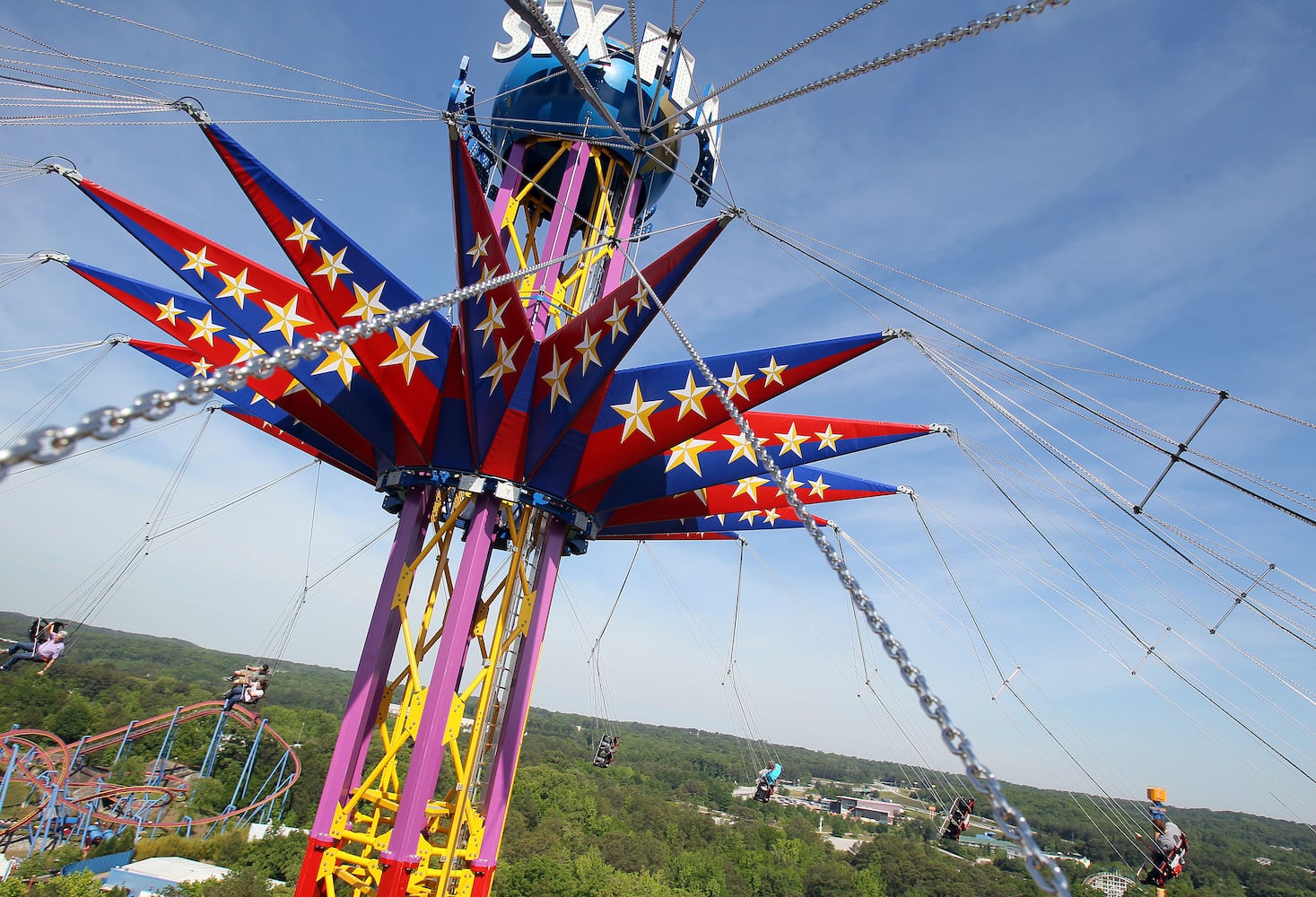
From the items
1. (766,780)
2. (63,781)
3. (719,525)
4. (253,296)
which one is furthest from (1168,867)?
(63,781)

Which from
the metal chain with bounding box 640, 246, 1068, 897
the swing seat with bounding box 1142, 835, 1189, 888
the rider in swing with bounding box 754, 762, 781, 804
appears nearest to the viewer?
the metal chain with bounding box 640, 246, 1068, 897

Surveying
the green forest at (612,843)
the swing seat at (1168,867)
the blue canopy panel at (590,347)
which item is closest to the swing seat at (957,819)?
the swing seat at (1168,867)

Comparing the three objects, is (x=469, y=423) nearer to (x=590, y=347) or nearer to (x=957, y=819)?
(x=590, y=347)

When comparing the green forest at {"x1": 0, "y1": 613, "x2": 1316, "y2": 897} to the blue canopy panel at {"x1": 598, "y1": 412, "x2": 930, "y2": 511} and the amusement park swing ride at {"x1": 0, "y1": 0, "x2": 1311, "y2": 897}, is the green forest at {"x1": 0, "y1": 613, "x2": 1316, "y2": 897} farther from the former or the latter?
the blue canopy panel at {"x1": 598, "y1": 412, "x2": 930, "y2": 511}

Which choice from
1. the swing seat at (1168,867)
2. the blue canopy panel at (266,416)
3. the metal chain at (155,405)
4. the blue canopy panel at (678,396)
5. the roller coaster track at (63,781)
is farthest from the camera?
the roller coaster track at (63,781)

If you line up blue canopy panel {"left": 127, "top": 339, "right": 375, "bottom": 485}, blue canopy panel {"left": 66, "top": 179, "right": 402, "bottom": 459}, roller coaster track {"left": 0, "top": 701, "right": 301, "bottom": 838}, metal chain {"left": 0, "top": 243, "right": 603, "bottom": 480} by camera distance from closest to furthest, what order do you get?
metal chain {"left": 0, "top": 243, "right": 603, "bottom": 480}, blue canopy panel {"left": 66, "top": 179, "right": 402, "bottom": 459}, blue canopy panel {"left": 127, "top": 339, "right": 375, "bottom": 485}, roller coaster track {"left": 0, "top": 701, "right": 301, "bottom": 838}

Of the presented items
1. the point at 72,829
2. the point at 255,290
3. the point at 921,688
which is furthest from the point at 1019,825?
the point at 72,829

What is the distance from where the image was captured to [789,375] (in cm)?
1264

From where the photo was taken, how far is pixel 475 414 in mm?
13406

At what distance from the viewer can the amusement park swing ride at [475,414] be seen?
39.9ft

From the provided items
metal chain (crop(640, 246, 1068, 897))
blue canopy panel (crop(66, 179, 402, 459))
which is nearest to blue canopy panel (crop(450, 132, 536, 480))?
blue canopy panel (crop(66, 179, 402, 459))

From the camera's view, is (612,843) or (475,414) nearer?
(475,414)

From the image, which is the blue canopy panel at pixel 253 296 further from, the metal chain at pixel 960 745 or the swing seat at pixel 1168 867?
the swing seat at pixel 1168 867

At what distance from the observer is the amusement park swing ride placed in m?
12.2
